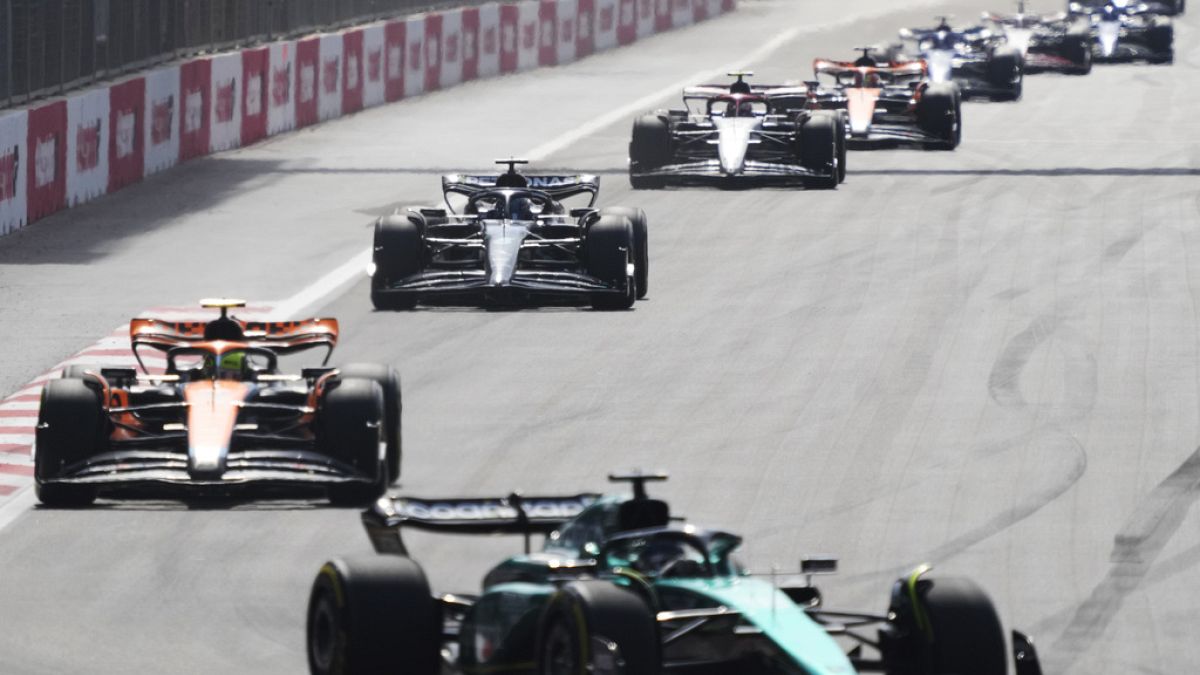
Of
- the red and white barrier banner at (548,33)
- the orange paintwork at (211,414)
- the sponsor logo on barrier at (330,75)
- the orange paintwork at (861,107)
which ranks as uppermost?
the orange paintwork at (211,414)

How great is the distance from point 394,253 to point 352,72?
57.4 feet

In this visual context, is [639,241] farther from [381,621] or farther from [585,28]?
[585,28]

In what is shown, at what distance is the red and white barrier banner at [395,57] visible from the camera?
3772cm

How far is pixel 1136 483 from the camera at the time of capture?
13148 mm

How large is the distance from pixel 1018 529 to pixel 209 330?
4229 millimetres

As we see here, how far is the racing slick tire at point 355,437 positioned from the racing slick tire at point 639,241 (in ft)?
21.2

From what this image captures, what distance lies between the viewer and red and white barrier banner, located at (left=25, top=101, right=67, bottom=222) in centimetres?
2352

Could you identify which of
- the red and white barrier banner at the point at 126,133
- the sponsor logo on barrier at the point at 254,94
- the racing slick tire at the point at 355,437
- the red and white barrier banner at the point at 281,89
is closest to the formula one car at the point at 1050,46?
the red and white barrier banner at the point at 281,89

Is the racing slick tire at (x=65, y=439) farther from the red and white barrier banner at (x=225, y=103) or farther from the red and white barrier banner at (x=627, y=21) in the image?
the red and white barrier banner at (x=627, y=21)

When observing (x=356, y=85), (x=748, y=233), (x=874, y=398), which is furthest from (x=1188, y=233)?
(x=356, y=85)

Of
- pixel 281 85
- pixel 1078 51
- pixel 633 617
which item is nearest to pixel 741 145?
pixel 281 85

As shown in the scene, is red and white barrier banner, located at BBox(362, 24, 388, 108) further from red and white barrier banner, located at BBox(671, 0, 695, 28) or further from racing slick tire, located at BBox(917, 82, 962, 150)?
red and white barrier banner, located at BBox(671, 0, 695, 28)

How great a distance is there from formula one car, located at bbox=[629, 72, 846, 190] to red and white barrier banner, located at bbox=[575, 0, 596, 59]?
2103cm

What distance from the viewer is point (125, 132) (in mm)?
26719
